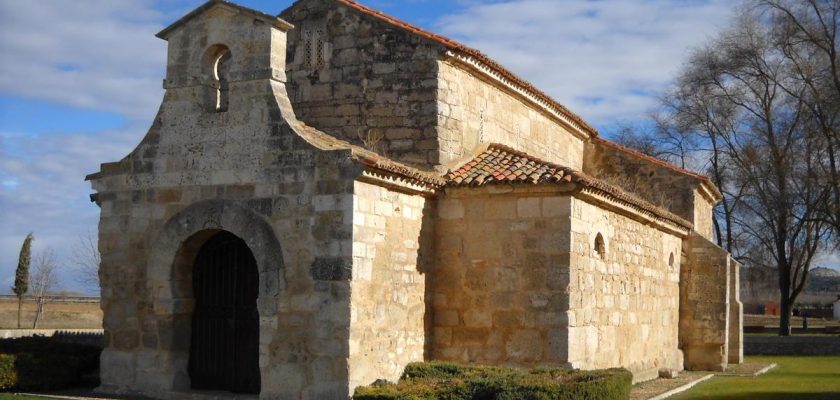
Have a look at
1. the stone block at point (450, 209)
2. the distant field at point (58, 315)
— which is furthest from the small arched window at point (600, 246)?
the distant field at point (58, 315)

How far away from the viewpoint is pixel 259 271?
1298cm

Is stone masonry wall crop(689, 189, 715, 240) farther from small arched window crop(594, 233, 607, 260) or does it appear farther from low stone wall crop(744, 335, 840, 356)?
small arched window crop(594, 233, 607, 260)

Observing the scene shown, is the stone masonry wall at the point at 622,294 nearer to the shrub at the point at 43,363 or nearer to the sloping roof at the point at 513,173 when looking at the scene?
the sloping roof at the point at 513,173

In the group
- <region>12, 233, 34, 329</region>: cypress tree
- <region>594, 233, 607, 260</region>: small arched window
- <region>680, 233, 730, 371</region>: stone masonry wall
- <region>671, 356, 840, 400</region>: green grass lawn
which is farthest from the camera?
<region>12, 233, 34, 329</region>: cypress tree

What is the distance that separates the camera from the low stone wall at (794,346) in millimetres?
29672

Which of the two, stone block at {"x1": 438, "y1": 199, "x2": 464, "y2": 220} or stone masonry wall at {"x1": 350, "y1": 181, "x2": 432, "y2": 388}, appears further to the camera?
stone block at {"x1": 438, "y1": 199, "x2": 464, "y2": 220}

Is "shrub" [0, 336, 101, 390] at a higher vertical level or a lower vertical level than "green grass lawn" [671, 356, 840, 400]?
higher

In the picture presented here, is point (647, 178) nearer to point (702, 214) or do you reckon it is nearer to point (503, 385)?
point (702, 214)

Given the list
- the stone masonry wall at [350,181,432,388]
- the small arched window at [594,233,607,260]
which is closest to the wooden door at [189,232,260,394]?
the stone masonry wall at [350,181,432,388]

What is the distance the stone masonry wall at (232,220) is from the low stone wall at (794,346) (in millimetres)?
21488

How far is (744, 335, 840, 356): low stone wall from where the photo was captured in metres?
29.7

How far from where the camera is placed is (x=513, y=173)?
14.5 m

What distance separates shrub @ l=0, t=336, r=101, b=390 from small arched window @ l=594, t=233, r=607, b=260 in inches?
332

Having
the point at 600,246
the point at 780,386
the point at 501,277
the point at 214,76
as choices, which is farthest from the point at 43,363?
the point at 780,386
